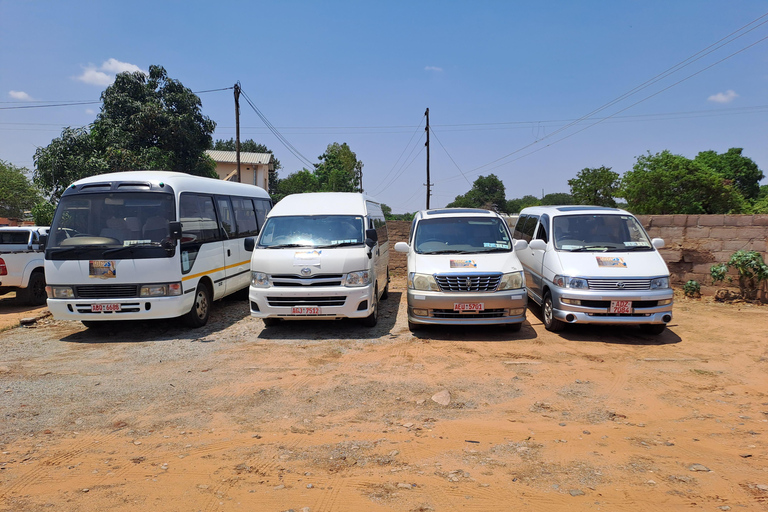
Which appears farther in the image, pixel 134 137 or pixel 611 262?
pixel 134 137

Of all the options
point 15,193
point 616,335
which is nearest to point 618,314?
point 616,335

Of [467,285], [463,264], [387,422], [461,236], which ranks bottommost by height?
[387,422]

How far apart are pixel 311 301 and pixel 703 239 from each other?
9.10 meters

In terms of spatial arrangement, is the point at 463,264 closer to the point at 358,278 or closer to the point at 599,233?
the point at 358,278

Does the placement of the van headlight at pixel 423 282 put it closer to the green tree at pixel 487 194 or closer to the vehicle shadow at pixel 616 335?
the vehicle shadow at pixel 616 335

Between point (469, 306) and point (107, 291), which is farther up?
point (107, 291)

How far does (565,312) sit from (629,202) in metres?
23.3

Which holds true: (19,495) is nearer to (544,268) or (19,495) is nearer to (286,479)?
Result: (286,479)

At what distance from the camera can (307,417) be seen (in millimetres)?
4574

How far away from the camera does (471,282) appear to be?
23.5 ft

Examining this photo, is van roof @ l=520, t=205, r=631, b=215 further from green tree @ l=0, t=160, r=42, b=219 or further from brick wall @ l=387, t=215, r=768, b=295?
green tree @ l=0, t=160, r=42, b=219

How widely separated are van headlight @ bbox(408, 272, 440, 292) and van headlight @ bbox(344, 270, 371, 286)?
71cm

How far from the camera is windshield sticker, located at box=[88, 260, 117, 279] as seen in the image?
7297 millimetres

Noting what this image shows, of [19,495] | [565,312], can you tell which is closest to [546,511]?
[19,495]
